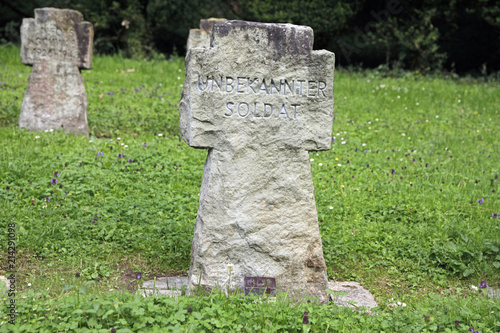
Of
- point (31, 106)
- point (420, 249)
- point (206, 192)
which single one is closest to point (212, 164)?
point (206, 192)

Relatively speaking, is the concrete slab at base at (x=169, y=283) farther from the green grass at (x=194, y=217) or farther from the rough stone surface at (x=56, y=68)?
the rough stone surface at (x=56, y=68)

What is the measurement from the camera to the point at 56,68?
7898 mm

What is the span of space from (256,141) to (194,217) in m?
1.64

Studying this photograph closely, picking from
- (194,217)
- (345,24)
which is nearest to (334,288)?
(194,217)

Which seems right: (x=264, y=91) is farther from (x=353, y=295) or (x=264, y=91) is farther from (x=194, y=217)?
(x=194, y=217)

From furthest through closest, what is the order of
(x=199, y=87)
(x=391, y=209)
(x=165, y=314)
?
(x=391, y=209)
(x=199, y=87)
(x=165, y=314)

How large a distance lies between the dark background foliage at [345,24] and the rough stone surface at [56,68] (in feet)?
19.6

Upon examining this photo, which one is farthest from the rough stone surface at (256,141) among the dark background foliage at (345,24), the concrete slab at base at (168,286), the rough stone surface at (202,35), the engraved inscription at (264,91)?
the dark background foliage at (345,24)

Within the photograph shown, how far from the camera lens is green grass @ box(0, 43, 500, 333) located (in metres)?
3.42

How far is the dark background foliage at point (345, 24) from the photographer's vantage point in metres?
13.7

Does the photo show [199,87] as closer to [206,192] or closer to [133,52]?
[206,192]

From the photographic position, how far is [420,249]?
484 centimetres

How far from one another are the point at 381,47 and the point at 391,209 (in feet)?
34.7

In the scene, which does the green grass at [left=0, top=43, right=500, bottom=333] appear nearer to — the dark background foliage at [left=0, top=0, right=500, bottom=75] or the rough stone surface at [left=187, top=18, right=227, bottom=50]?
the rough stone surface at [left=187, top=18, right=227, bottom=50]
